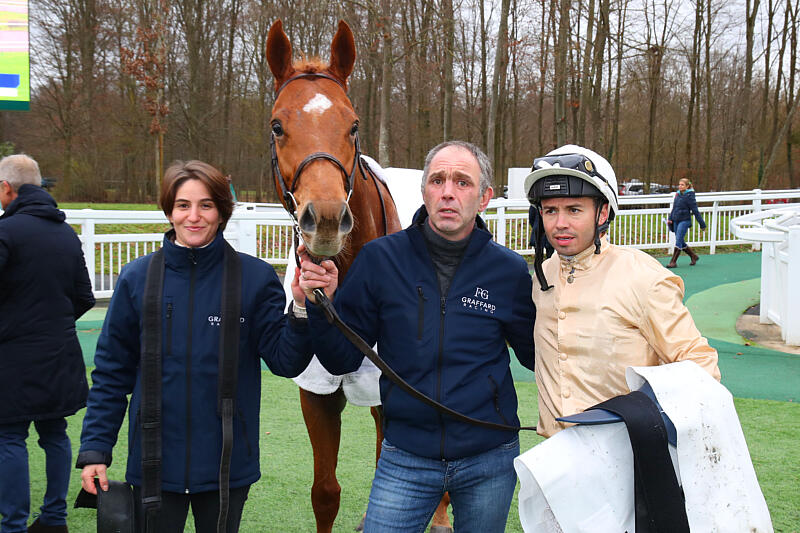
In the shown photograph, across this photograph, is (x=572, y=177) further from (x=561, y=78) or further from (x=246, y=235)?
(x=561, y=78)

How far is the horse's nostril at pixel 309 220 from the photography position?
2.04m

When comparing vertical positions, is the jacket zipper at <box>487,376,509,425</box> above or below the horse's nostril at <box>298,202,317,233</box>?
below

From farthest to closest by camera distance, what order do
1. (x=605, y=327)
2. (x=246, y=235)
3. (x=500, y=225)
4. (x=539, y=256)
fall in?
(x=500, y=225)
(x=246, y=235)
(x=539, y=256)
(x=605, y=327)

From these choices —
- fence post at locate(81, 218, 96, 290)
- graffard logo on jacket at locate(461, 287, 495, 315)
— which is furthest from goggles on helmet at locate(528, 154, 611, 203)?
fence post at locate(81, 218, 96, 290)

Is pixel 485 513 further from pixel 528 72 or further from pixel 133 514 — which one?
pixel 528 72

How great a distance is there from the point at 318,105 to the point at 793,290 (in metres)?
6.55

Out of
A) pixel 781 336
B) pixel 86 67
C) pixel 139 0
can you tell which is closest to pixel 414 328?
pixel 781 336

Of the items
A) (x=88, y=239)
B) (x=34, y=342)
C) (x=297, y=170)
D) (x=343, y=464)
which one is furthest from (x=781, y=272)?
(x=88, y=239)

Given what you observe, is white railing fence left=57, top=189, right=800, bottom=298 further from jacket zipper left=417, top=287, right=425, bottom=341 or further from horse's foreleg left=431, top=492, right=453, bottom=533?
jacket zipper left=417, top=287, right=425, bottom=341

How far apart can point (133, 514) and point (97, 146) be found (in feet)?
87.7

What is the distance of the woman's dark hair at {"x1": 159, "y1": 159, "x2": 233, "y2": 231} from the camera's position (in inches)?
90.7

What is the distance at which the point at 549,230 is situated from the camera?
210cm

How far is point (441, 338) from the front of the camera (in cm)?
210

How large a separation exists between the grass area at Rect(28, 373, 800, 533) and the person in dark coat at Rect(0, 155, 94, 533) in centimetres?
46
